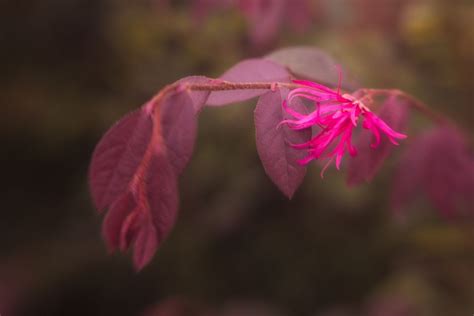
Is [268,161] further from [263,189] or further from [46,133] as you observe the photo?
[46,133]

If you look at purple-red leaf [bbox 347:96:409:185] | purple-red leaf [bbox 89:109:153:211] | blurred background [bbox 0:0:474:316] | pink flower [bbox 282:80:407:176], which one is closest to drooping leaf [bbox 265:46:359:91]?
purple-red leaf [bbox 347:96:409:185]

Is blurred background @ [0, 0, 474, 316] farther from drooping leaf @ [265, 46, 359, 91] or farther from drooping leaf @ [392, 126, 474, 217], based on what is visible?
drooping leaf @ [265, 46, 359, 91]

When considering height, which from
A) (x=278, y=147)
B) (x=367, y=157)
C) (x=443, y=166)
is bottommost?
(x=443, y=166)

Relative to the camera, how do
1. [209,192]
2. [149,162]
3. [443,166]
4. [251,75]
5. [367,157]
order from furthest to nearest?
1. [209,192]
2. [443,166]
3. [367,157]
4. [251,75]
5. [149,162]

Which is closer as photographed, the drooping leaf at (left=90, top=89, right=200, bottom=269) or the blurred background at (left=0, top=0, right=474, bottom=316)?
the drooping leaf at (left=90, top=89, right=200, bottom=269)

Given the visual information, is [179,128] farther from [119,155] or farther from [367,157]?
[367,157]

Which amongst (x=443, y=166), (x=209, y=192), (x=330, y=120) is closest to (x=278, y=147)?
(x=330, y=120)
